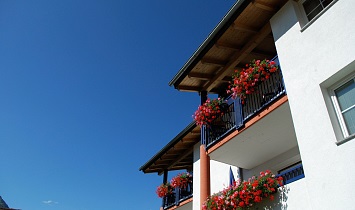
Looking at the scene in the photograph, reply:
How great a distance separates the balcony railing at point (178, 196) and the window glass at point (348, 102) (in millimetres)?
9039

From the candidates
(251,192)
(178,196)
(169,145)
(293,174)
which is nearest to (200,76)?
(169,145)

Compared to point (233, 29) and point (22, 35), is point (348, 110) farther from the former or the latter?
point (22, 35)

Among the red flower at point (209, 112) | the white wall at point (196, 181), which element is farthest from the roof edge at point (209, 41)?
the white wall at point (196, 181)

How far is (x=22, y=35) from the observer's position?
48.4 ft

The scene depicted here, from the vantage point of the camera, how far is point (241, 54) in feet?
32.6

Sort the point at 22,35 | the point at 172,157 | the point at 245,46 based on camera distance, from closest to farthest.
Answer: the point at 245,46, the point at 22,35, the point at 172,157

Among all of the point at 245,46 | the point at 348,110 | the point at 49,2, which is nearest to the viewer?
the point at 348,110

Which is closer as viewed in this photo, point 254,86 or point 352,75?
point 352,75

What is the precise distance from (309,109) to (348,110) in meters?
0.75

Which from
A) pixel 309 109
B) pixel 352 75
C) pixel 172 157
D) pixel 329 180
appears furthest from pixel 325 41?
pixel 172 157

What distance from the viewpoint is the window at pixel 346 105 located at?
18.4 feet

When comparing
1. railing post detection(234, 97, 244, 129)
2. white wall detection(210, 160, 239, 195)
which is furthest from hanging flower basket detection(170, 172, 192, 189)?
railing post detection(234, 97, 244, 129)

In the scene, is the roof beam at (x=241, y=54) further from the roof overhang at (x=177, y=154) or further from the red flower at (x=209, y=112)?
the roof overhang at (x=177, y=154)

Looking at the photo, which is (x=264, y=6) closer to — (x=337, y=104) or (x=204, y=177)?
(x=337, y=104)
